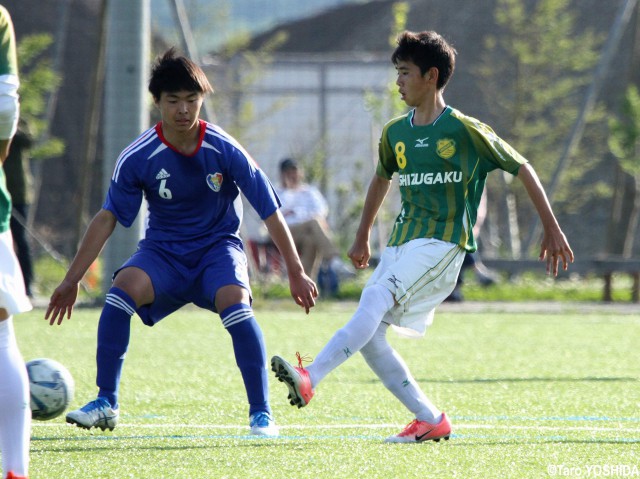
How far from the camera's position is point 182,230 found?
18.1 ft

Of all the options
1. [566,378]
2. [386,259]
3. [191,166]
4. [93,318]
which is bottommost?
[93,318]

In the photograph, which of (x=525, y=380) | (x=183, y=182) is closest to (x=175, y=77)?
(x=183, y=182)

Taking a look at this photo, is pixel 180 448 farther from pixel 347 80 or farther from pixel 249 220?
pixel 347 80

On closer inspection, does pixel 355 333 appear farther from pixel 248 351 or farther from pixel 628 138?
pixel 628 138

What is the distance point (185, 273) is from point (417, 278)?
1002 millimetres

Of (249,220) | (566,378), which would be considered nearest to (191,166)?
(566,378)

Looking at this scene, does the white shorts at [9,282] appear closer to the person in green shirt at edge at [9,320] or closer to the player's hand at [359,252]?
the person in green shirt at edge at [9,320]

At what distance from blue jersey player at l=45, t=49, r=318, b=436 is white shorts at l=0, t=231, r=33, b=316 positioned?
132cm

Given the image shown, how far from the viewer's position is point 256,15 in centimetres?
2562

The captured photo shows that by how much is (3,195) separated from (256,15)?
72.7 ft

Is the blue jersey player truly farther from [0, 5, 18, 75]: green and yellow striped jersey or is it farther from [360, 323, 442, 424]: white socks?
[0, 5, 18, 75]: green and yellow striped jersey

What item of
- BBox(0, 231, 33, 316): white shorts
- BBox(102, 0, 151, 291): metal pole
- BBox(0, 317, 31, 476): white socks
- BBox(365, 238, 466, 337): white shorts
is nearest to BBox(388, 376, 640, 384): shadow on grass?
BBox(365, 238, 466, 337): white shorts

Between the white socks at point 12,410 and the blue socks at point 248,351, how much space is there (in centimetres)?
150

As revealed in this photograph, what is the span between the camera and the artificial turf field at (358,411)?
14.8 ft
